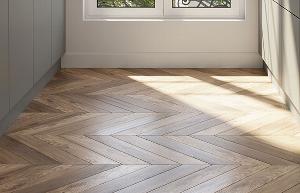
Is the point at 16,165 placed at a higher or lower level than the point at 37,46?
lower

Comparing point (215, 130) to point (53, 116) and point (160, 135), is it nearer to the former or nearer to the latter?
point (160, 135)

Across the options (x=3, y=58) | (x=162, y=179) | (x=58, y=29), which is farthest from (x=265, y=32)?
(x=162, y=179)

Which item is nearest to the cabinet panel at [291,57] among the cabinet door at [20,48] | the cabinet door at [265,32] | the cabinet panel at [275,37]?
the cabinet panel at [275,37]

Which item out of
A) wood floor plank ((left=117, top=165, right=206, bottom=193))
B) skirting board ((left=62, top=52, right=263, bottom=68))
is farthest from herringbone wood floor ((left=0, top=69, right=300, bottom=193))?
skirting board ((left=62, top=52, right=263, bottom=68))

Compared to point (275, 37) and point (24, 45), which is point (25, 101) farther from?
point (275, 37)

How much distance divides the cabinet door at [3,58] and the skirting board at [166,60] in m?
2.15

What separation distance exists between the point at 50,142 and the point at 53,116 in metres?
0.53

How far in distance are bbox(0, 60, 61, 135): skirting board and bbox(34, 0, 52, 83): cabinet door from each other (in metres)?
0.09

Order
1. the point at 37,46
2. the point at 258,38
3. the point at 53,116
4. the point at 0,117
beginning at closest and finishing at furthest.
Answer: the point at 0,117 < the point at 53,116 < the point at 37,46 < the point at 258,38

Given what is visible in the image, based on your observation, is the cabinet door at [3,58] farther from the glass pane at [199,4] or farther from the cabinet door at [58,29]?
the glass pane at [199,4]

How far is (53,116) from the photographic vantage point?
343cm

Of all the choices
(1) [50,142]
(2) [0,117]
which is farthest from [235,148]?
(2) [0,117]

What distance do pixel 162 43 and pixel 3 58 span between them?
2.34 metres

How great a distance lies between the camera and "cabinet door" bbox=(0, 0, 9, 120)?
2.77 metres
